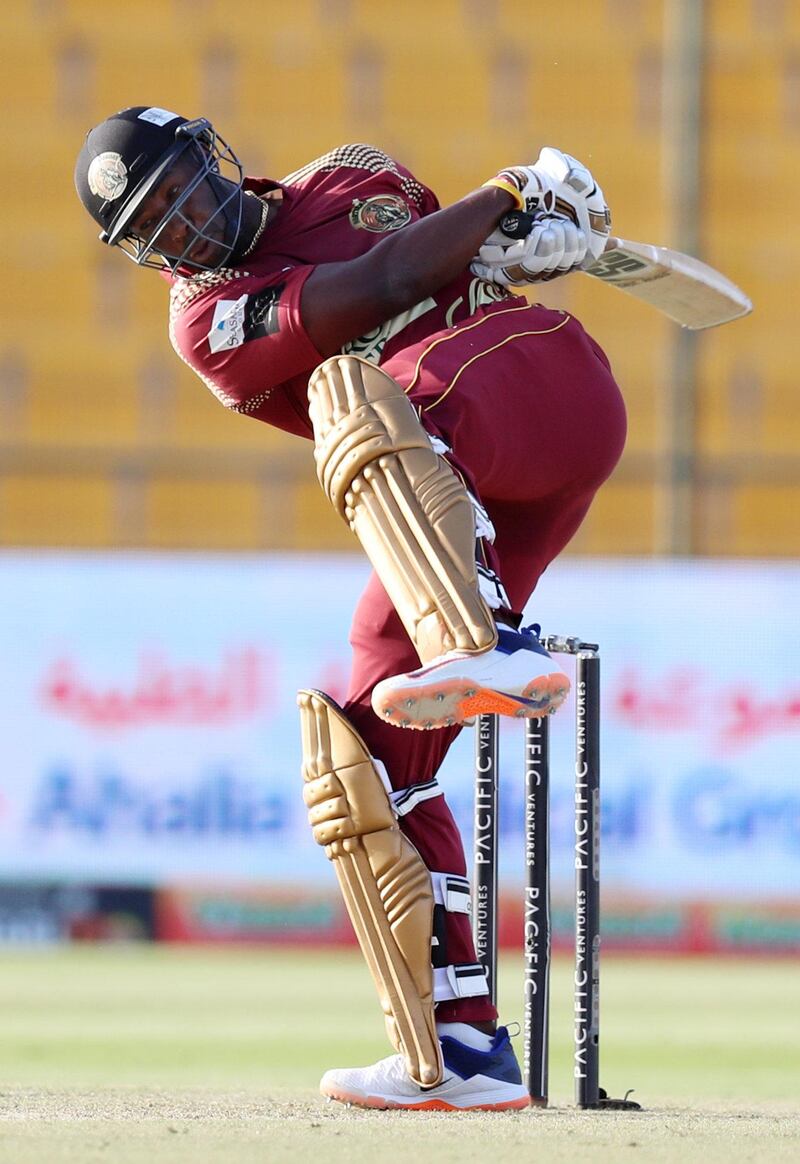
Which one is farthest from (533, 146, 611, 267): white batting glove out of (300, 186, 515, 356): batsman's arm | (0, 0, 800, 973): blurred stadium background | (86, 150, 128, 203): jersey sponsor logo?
(0, 0, 800, 973): blurred stadium background

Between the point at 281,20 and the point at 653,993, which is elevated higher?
the point at 281,20

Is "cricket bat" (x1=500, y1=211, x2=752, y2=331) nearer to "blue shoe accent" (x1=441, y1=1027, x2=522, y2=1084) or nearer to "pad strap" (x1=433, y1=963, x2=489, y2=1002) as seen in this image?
"pad strap" (x1=433, y1=963, x2=489, y2=1002)

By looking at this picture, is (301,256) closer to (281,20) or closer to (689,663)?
(689,663)

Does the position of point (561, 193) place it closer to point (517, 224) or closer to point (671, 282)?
point (517, 224)

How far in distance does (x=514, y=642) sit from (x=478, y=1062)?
70 cm

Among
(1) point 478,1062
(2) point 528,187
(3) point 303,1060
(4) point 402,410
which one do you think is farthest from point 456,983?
(3) point 303,1060

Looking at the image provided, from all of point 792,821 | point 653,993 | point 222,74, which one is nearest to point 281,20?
point 222,74

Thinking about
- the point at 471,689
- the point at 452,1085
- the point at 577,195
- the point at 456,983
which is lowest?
the point at 452,1085

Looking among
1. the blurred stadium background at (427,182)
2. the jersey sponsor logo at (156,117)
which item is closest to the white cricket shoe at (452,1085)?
the jersey sponsor logo at (156,117)

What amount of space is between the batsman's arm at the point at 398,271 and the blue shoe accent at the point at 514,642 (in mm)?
565

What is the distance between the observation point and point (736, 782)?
28.0 ft

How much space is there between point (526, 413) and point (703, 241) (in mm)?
8362

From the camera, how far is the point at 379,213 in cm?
324

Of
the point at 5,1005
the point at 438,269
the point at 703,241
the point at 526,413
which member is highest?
the point at 703,241
